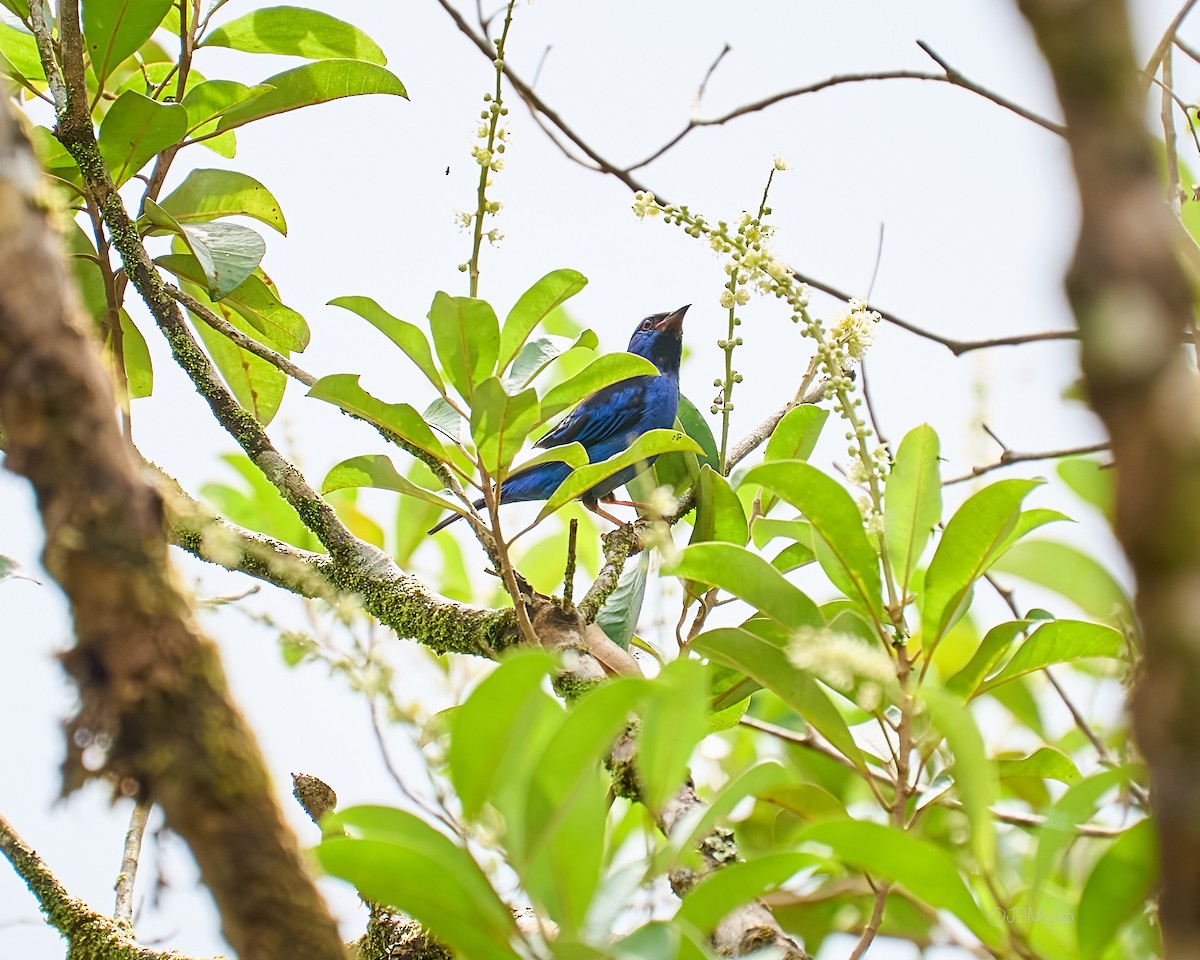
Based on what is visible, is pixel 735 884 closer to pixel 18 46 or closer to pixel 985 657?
pixel 985 657

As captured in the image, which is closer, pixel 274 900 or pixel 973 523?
pixel 274 900

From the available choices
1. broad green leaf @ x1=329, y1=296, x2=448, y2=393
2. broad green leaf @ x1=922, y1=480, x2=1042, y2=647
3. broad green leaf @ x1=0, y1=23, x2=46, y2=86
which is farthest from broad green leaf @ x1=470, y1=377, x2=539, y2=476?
broad green leaf @ x1=0, y1=23, x2=46, y2=86

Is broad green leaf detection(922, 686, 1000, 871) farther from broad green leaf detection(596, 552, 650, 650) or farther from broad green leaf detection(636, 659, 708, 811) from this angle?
broad green leaf detection(596, 552, 650, 650)

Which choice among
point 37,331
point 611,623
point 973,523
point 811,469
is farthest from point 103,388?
point 611,623

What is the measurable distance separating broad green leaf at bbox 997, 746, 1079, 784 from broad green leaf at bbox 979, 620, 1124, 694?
0.28 metres

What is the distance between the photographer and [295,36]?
3.03 m

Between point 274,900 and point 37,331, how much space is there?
1.53 ft

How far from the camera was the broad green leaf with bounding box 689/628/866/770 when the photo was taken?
1720mm

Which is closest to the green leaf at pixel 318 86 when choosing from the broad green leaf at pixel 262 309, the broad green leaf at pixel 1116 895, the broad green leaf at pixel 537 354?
the broad green leaf at pixel 262 309

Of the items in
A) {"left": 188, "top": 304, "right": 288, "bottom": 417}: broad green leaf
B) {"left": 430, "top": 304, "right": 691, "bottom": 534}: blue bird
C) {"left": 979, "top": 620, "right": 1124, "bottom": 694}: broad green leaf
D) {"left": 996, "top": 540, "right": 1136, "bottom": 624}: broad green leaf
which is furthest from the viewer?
{"left": 430, "top": 304, "right": 691, "bottom": 534}: blue bird

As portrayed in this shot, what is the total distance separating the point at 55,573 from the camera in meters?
0.78

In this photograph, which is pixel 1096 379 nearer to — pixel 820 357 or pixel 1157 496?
pixel 1157 496

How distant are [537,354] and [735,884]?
157 cm

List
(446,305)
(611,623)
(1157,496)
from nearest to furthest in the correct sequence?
(1157,496) → (446,305) → (611,623)
